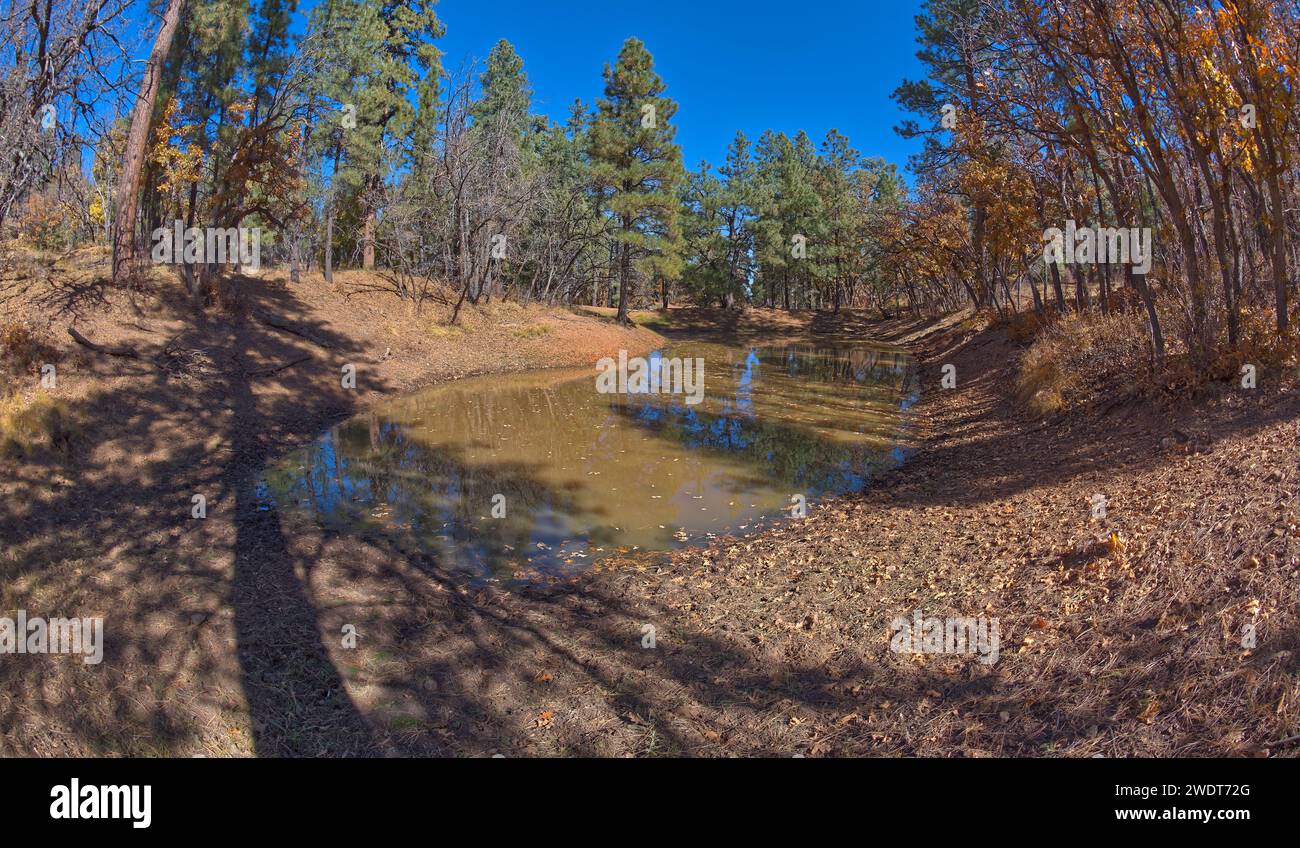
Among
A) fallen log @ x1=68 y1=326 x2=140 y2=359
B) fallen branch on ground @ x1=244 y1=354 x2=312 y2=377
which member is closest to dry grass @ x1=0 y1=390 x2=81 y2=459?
fallen log @ x1=68 y1=326 x2=140 y2=359

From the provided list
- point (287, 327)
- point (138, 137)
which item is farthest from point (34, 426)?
point (287, 327)

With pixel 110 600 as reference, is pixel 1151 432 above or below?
above

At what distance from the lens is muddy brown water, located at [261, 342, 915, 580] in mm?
8219

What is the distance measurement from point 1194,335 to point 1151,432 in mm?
1633

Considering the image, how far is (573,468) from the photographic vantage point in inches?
448

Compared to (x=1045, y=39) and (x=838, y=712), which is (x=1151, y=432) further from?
(x=838, y=712)

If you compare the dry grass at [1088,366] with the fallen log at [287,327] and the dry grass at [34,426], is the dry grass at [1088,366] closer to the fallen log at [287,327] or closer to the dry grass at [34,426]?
the dry grass at [34,426]

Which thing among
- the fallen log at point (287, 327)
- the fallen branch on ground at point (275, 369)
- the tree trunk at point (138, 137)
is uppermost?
the tree trunk at point (138, 137)

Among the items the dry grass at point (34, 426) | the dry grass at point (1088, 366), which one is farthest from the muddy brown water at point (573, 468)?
the dry grass at point (34, 426)

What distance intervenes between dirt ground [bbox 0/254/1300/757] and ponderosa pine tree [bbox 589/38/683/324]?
86.6 ft

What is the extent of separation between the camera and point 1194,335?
874cm

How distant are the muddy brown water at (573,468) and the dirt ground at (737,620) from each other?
68cm

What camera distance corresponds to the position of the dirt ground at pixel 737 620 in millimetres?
3943

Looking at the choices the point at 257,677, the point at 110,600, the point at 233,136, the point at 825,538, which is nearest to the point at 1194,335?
the point at 825,538
